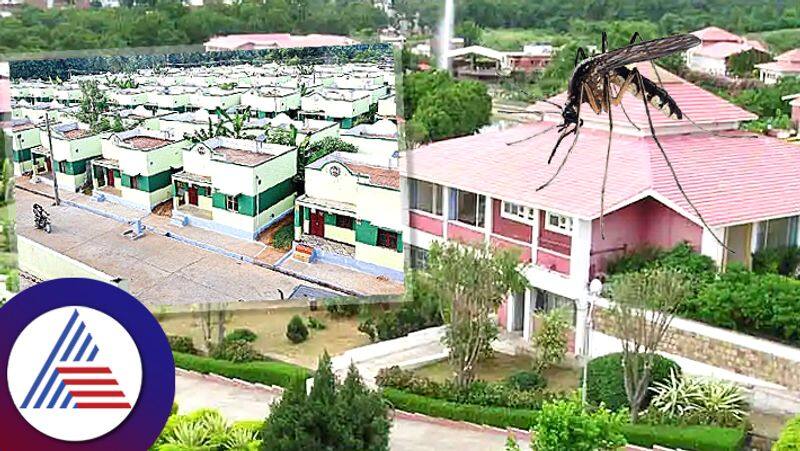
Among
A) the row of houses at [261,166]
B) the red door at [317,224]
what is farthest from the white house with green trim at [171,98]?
A: the red door at [317,224]

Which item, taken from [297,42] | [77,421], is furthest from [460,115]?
[77,421]

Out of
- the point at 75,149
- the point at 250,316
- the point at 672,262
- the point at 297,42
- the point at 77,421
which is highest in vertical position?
the point at 297,42

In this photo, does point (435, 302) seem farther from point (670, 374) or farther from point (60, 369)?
point (60, 369)

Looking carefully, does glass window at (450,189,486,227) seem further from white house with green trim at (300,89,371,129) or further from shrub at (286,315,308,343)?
white house with green trim at (300,89,371,129)

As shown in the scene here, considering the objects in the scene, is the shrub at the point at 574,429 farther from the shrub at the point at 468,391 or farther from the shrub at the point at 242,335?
the shrub at the point at 242,335

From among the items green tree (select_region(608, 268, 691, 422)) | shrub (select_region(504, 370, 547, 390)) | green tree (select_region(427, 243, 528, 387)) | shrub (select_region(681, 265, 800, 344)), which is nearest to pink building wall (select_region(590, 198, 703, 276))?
shrub (select_region(681, 265, 800, 344))

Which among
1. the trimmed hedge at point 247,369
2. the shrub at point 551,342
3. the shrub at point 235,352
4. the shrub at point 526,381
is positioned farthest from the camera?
the shrub at point 235,352

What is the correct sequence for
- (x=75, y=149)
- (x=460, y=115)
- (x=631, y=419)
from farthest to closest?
1. (x=460, y=115)
2. (x=631, y=419)
3. (x=75, y=149)

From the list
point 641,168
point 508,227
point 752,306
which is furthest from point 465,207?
point 752,306
